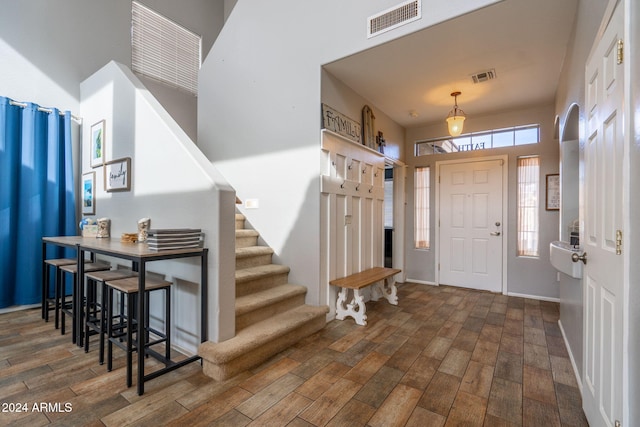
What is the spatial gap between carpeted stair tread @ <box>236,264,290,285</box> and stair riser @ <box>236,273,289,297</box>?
4 cm

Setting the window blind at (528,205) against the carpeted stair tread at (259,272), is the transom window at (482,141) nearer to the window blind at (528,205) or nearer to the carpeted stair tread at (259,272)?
the window blind at (528,205)

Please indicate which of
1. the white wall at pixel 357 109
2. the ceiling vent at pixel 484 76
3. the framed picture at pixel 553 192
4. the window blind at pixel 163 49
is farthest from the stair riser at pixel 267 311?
the window blind at pixel 163 49

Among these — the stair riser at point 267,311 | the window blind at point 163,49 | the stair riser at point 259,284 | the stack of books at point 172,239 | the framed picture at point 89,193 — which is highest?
the window blind at point 163,49

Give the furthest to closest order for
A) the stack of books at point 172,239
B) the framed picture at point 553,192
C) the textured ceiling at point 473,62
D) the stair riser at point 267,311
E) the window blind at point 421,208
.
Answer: the window blind at point 421,208, the framed picture at point 553,192, the stair riser at point 267,311, the textured ceiling at point 473,62, the stack of books at point 172,239

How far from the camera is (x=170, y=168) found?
2.57m

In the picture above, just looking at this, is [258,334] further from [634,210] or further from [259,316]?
[634,210]

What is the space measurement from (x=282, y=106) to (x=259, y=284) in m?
2.03

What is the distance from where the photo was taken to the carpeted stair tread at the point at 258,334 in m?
2.09

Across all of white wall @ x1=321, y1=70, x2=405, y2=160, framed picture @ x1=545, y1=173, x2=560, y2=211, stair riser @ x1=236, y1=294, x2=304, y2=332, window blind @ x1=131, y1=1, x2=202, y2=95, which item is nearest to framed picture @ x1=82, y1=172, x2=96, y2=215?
window blind @ x1=131, y1=1, x2=202, y2=95

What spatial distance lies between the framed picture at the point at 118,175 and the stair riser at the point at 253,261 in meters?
1.35

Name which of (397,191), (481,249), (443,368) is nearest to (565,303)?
(443,368)

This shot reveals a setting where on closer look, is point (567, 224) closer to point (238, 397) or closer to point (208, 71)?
point (238, 397)

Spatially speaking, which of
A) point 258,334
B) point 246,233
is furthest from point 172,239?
point 246,233

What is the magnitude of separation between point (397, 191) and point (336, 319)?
2.70 metres
